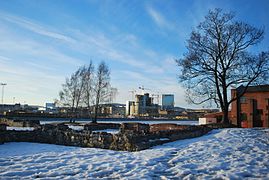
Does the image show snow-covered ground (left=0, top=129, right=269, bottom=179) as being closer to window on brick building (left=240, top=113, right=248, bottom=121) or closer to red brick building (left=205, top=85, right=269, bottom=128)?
red brick building (left=205, top=85, right=269, bottom=128)

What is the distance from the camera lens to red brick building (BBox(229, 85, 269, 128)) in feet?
145

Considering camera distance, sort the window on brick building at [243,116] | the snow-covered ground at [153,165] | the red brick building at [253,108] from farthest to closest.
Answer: the window on brick building at [243,116], the red brick building at [253,108], the snow-covered ground at [153,165]

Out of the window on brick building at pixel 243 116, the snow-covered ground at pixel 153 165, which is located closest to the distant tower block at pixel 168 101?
the window on brick building at pixel 243 116

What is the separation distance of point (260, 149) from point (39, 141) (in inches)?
523

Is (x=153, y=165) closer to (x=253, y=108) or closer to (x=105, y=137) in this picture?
(x=105, y=137)

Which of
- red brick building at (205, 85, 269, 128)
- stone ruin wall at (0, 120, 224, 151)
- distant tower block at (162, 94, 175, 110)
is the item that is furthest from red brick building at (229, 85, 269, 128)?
distant tower block at (162, 94, 175, 110)

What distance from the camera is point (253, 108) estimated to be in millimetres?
45312

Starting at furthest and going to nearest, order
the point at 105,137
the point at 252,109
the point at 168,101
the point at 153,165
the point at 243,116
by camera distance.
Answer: the point at 168,101 → the point at 243,116 → the point at 252,109 → the point at 105,137 → the point at 153,165

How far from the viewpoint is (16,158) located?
11.5 meters

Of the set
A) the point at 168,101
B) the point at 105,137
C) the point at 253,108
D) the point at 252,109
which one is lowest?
the point at 105,137

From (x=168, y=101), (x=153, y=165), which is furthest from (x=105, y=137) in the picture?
(x=168, y=101)

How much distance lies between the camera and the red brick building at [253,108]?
44.3m

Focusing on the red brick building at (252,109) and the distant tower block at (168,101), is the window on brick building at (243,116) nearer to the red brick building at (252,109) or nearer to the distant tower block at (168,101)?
the red brick building at (252,109)

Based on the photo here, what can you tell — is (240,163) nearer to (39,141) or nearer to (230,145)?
(230,145)
